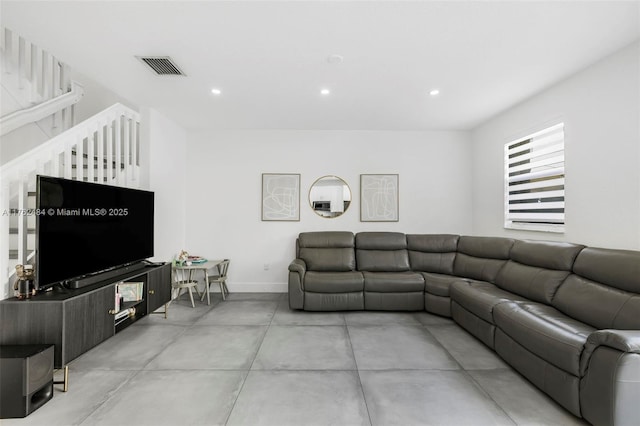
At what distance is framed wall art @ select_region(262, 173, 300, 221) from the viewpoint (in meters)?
4.57

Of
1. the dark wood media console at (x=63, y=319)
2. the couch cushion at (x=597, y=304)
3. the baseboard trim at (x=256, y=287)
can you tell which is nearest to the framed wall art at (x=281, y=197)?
the baseboard trim at (x=256, y=287)

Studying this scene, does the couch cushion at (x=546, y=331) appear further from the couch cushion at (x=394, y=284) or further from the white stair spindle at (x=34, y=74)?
the white stair spindle at (x=34, y=74)

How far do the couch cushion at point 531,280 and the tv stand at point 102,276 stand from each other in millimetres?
4143

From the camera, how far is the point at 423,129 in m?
4.58

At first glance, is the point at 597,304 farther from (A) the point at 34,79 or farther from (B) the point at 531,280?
(A) the point at 34,79

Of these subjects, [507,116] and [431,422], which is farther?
[507,116]

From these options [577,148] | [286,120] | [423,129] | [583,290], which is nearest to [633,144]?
[577,148]

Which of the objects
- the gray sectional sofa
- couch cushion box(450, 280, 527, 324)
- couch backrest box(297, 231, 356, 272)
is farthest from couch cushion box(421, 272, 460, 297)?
couch backrest box(297, 231, 356, 272)

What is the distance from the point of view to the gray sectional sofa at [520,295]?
5.17 feet

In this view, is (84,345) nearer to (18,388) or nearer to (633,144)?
(18,388)

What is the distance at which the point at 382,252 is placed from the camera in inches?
166

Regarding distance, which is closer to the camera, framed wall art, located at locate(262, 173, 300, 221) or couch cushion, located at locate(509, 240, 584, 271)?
couch cushion, located at locate(509, 240, 584, 271)

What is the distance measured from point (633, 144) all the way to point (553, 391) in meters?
2.10

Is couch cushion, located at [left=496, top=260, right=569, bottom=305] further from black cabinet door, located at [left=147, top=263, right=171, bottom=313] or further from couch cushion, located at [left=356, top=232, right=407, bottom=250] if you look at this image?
black cabinet door, located at [left=147, top=263, right=171, bottom=313]
